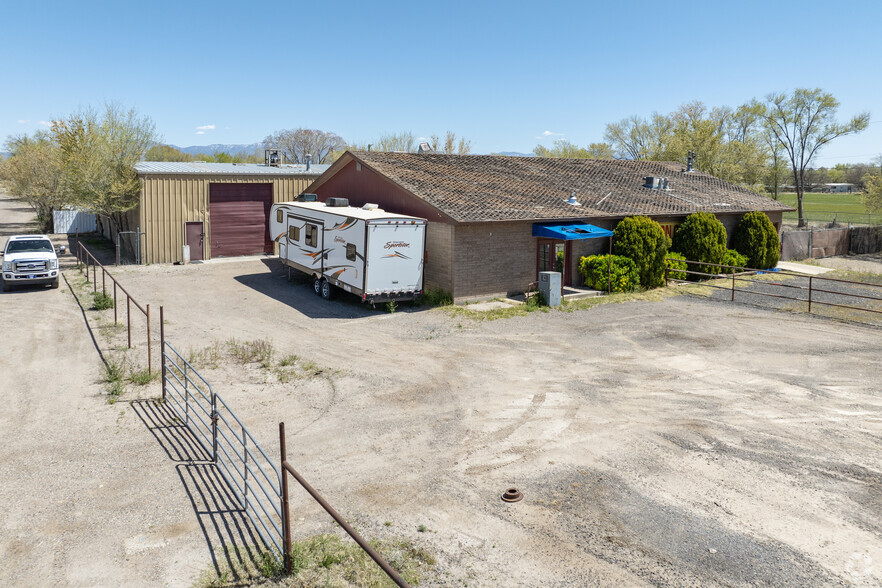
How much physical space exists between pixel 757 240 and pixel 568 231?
39.4 feet

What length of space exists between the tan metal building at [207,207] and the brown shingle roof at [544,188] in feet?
26.0

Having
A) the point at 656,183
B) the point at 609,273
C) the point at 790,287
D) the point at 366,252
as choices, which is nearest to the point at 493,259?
the point at 609,273

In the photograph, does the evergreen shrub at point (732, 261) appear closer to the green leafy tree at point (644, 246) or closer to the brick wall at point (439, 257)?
the green leafy tree at point (644, 246)

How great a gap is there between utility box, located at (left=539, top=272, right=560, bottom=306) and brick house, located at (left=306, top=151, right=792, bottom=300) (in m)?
1.82

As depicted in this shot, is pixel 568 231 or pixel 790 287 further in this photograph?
pixel 790 287

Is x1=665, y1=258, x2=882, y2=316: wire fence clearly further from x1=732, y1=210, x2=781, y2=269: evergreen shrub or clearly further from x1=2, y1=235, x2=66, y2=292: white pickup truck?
x1=2, y1=235, x2=66, y2=292: white pickup truck


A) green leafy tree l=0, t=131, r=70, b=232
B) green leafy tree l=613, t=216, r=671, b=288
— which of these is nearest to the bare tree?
green leafy tree l=0, t=131, r=70, b=232

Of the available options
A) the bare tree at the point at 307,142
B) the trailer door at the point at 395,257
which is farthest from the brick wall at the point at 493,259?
the bare tree at the point at 307,142

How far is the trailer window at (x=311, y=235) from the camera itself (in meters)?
23.6

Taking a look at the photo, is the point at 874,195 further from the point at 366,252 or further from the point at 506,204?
the point at 366,252

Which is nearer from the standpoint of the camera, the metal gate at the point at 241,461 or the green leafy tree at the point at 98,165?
the metal gate at the point at 241,461

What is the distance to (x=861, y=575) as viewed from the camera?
281 inches

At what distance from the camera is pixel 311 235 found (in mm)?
24000

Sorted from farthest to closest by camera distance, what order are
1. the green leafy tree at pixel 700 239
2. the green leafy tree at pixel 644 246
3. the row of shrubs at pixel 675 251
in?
the green leafy tree at pixel 700 239, the green leafy tree at pixel 644 246, the row of shrubs at pixel 675 251
